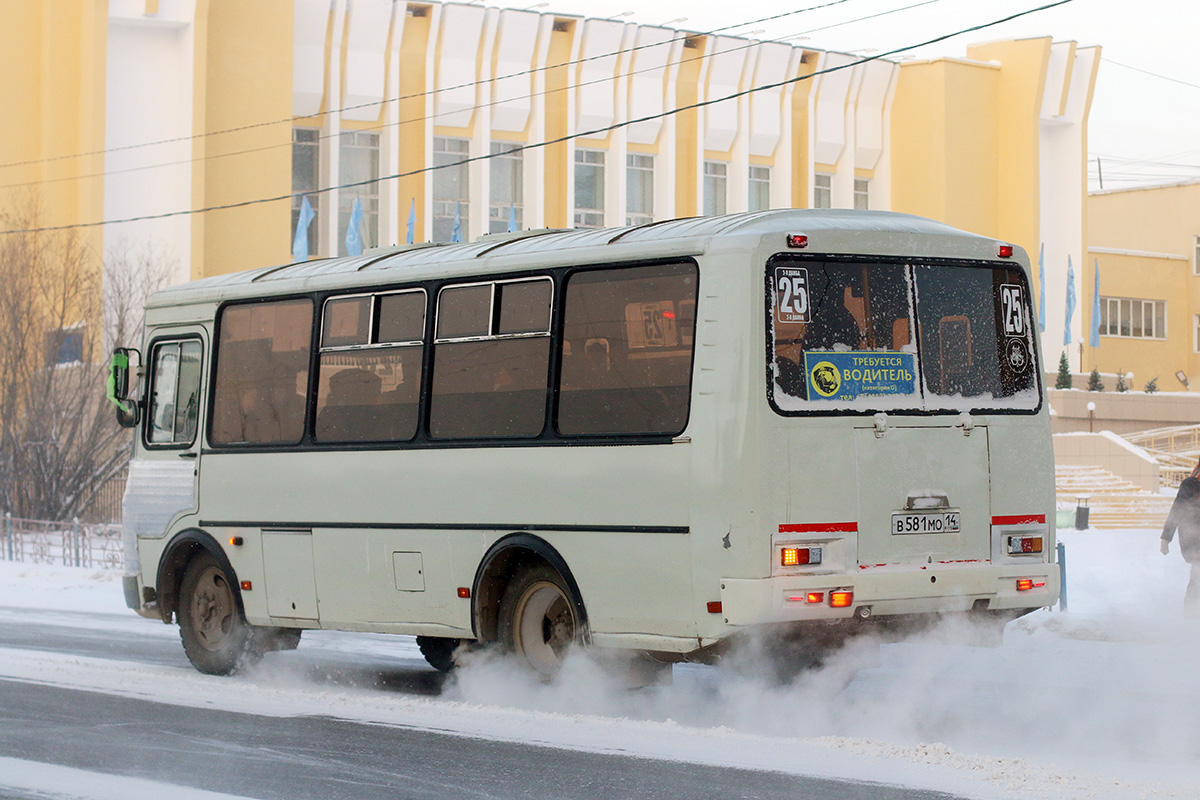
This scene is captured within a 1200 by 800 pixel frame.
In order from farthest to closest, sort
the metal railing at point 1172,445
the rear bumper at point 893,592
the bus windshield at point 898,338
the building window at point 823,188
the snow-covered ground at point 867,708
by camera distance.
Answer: the building window at point 823,188, the metal railing at point 1172,445, the bus windshield at point 898,338, the rear bumper at point 893,592, the snow-covered ground at point 867,708

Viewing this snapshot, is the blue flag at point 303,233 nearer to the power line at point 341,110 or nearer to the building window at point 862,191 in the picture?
the power line at point 341,110

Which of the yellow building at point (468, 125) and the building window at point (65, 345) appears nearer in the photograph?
the building window at point (65, 345)

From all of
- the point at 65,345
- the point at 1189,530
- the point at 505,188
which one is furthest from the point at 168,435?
the point at 505,188

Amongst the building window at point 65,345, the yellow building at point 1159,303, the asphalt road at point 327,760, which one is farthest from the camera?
the yellow building at point 1159,303

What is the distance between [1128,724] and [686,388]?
3.27 m

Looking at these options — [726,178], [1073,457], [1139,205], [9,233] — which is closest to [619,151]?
[726,178]

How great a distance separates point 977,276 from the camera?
1045cm

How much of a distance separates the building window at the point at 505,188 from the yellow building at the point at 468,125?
11cm

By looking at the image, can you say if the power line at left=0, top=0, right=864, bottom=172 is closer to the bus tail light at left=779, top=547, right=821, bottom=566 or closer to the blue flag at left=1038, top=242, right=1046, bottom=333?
the blue flag at left=1038, top=242, right=1046, bottom=333

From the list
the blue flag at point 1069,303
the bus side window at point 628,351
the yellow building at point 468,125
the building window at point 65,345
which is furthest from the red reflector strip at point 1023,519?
the blue flag at point 1069,303

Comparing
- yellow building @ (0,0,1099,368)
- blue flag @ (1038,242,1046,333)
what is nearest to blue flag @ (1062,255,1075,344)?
yellow building @ (0,0,1099,368)

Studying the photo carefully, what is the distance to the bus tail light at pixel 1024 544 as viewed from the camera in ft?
33.3

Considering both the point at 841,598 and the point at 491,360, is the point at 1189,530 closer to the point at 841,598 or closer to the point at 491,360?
the point at 841,598

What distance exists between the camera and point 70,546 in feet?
97.6
